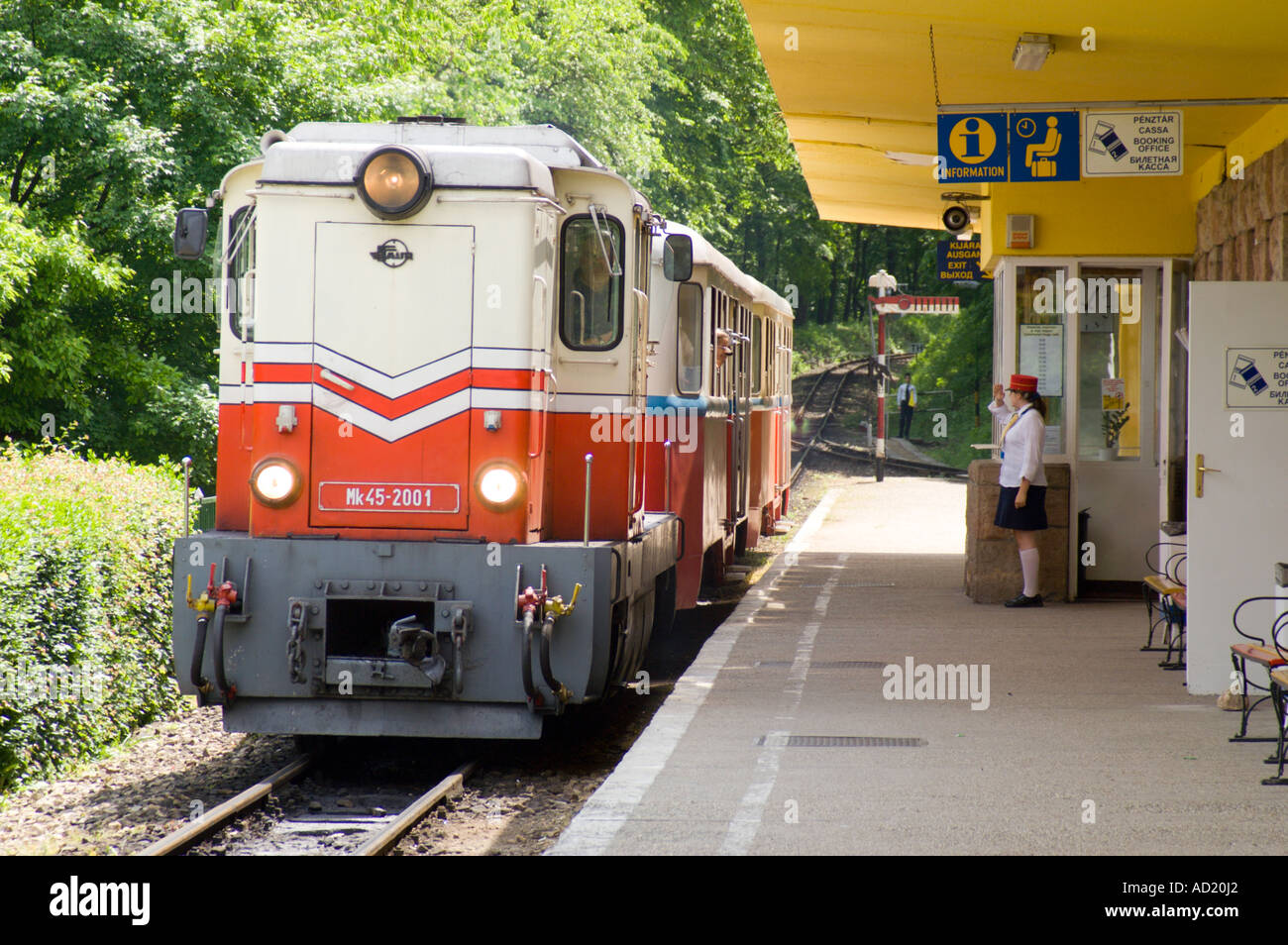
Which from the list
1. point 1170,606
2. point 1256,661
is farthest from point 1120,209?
point 1256,661

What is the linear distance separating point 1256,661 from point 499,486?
395 cm

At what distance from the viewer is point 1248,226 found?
10227 mm

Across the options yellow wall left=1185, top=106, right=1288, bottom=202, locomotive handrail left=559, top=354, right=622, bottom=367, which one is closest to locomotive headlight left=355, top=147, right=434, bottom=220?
locomotive handrail left=559, top=354, right=622, bottom=367

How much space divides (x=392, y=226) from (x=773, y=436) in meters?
11.9

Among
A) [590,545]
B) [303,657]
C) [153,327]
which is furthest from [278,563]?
[153,327]

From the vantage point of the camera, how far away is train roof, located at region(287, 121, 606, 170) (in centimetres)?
797

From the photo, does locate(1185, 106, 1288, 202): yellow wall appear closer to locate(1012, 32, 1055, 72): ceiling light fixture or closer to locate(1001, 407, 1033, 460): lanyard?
locate(1012, 32, 1055, 72): ceiling light fixture

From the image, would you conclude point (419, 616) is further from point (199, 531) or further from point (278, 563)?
point (199, 531)

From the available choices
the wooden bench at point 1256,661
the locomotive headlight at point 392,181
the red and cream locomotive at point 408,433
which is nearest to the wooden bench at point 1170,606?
the wooden bench at point 1256,661

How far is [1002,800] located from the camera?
20.1 feet

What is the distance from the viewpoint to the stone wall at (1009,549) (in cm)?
1254

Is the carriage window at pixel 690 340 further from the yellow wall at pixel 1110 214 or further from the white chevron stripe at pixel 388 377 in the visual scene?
the white chevron stripe at pixel 388 377

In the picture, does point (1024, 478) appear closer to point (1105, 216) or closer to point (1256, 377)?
point (1105, 216)

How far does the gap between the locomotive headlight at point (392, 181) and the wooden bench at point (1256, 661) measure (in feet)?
15.6
